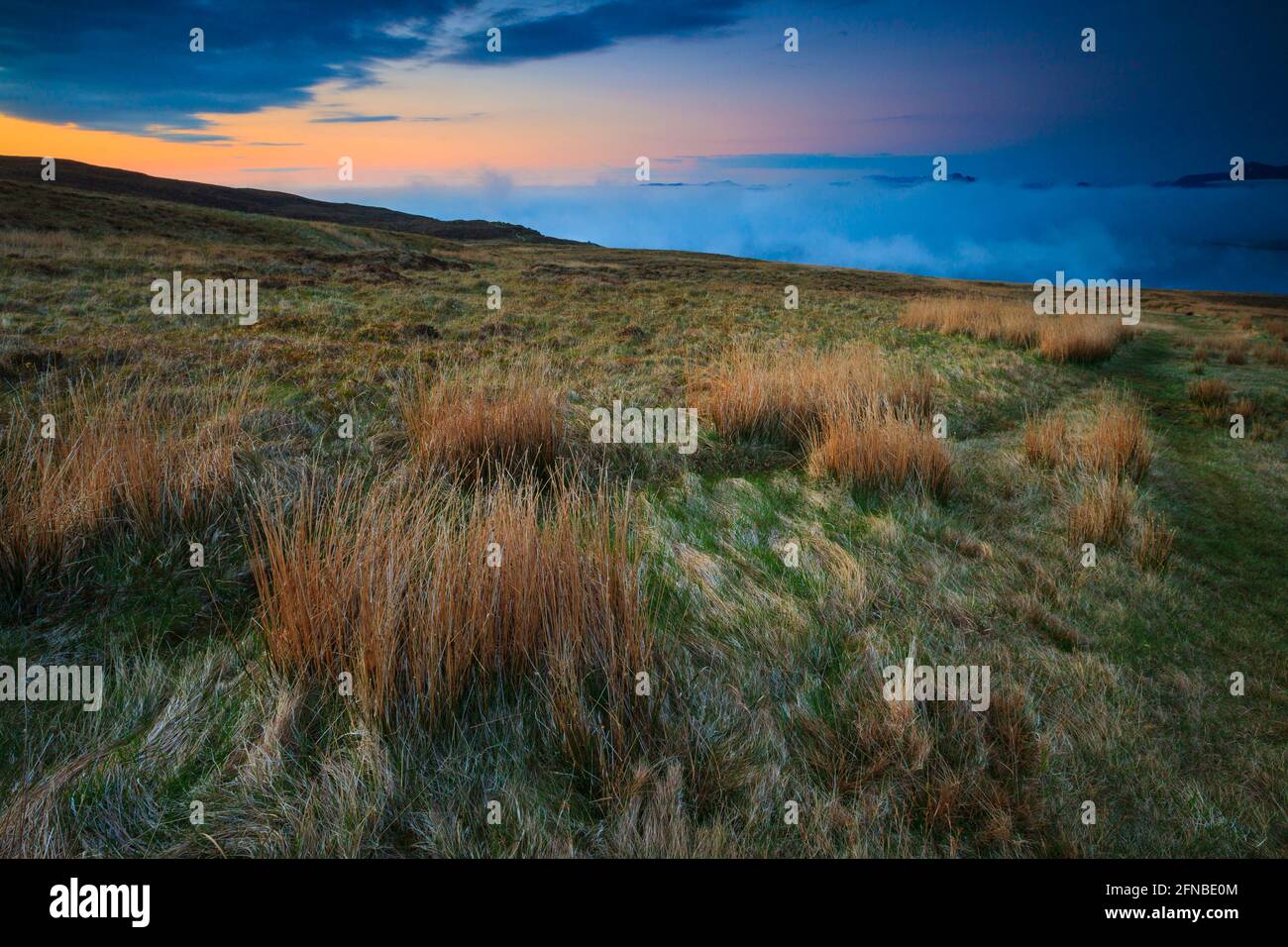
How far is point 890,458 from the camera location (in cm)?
535

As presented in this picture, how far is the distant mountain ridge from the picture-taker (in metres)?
61.4

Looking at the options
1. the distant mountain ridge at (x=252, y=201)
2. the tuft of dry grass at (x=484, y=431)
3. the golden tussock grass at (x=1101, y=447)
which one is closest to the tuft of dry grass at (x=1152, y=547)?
the golden tussock grass at (x=1101, y=447)

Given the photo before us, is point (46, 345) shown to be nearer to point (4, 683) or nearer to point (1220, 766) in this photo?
point (4, 683)

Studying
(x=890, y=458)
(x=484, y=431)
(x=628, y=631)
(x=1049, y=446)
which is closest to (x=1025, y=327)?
(x=1049, y=446)

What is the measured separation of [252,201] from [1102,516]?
9465 centimetres

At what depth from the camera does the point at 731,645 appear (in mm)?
3199

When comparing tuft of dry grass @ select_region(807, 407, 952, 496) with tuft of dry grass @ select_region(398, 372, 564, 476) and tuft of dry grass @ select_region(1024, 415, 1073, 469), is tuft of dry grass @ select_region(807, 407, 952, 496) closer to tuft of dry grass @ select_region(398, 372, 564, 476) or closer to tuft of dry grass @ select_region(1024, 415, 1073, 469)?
tuft of dry grass @ select_region(1024, 415, 1073, 469)

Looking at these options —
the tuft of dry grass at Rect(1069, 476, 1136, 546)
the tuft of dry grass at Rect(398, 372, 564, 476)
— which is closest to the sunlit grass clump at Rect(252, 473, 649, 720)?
the tuft of dry grass at Rect(398, 372, 564, 476)

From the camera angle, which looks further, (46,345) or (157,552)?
(46,345)

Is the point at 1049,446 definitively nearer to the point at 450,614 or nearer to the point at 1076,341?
the point at 450,614

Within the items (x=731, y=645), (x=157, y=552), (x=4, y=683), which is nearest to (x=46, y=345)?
(x=157, y=552)

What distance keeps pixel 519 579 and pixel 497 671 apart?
14.7 inches

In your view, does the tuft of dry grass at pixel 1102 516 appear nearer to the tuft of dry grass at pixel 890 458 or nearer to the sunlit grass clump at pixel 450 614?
the tuft of dry grass at pixel 890 458
